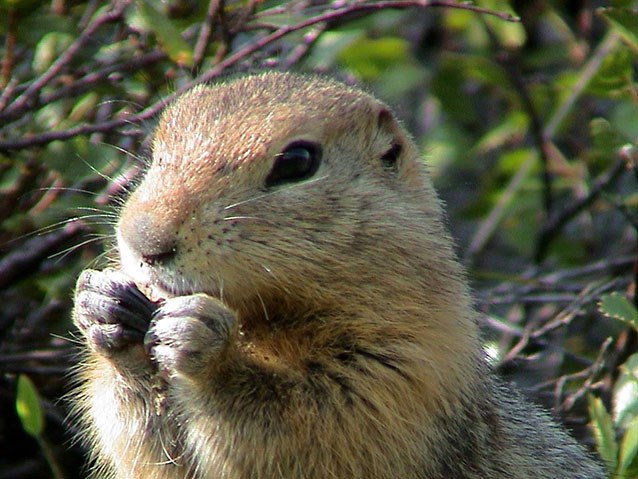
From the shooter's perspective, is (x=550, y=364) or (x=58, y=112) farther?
(x=550, y=364)

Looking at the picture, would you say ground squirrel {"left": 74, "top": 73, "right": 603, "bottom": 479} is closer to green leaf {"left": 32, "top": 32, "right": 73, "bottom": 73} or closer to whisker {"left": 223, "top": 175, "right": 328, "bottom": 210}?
whisker {"left": 223, "top": 175, "right": 328, "bottom": 210}

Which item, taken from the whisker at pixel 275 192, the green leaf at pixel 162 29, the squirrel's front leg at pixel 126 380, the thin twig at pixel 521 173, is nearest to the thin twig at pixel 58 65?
the green leaf at pixel 162 29

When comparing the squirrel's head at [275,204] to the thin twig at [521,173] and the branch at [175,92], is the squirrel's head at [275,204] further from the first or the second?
the thin twig at [521,173]

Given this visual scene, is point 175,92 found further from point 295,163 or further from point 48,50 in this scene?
point 295,163

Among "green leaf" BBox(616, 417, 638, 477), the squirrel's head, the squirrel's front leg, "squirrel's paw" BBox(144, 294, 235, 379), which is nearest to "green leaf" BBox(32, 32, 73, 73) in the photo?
the squirrel's head

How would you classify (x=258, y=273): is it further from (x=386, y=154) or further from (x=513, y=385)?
(x=513, y=385)

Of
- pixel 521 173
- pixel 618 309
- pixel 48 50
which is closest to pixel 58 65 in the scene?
pixel 48 50

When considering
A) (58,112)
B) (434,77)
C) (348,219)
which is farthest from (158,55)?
(434,77)

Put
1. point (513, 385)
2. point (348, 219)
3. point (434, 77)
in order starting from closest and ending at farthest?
point (348, 219), point (513, 385), point (434, 77)
